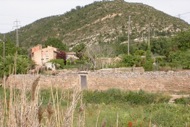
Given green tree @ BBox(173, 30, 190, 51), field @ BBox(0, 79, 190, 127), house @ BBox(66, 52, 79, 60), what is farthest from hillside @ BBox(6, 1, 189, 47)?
field @ BBox(0, 79, 190, 127)

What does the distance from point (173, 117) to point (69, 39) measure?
48.4m

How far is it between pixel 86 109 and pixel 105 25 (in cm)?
4469

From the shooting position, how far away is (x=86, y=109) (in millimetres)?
13250

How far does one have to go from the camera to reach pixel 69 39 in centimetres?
5881

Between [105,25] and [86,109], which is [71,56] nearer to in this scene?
[105,25]

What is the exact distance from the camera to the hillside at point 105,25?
54.5 m

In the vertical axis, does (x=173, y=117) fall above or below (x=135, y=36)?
below

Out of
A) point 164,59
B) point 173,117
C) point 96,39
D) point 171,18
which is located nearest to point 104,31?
point 96,39

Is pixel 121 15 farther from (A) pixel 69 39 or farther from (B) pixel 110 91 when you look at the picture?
(B) pixel 110 91

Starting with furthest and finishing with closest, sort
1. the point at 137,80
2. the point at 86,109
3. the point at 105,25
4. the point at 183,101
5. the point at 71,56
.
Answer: the point at 105,25 < the point at 71,56 < the point at 137,80 < the point at 183,101 < the point at 86,109

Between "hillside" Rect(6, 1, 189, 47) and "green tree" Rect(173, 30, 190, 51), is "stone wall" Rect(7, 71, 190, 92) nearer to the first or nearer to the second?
"green tree" Rect(173, 30, 190, 51)

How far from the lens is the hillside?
179ft

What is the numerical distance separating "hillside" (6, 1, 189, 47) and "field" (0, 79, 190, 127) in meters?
35.0

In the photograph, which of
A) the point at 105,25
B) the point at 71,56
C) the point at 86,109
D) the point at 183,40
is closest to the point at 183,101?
the point at 86,109
